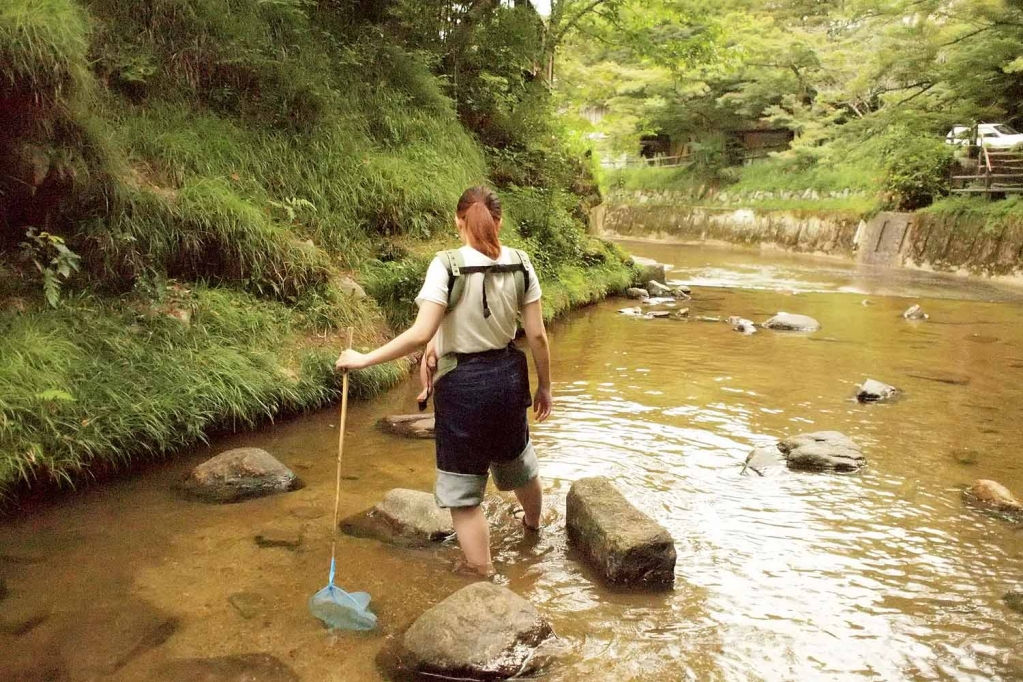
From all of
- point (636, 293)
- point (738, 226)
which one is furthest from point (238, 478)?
point (738, 226)

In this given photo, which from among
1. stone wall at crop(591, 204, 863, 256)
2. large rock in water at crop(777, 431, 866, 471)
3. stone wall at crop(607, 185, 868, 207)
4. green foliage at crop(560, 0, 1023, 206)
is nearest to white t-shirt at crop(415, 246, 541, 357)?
large rock in water at crop(777, 431, 866, 471)

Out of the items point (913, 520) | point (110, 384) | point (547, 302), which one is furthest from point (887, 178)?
point (110, 384)

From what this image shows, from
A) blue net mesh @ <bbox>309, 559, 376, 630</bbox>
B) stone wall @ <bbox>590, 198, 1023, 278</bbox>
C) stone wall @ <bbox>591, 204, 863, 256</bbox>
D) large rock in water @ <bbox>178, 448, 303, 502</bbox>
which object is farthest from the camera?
stone wall @ <bbox>591, 204, 863, 256</bbox>

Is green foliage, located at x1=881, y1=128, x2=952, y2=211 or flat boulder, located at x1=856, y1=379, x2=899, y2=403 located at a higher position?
green foliage, located at x1=881, y1=128, x2=952, y2=211

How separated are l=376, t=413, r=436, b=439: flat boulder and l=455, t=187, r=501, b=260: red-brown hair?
9.78 ft

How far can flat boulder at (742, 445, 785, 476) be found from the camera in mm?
5707

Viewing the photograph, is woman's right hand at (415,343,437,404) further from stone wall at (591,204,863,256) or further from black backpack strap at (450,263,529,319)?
stone wall at (591,204,863,256)

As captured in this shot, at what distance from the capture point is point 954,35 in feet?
67.6

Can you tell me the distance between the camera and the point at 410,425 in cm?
654

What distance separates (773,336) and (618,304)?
4.02 metres

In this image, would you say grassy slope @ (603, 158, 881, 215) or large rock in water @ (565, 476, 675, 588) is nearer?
large rock in water @ (565, 476, 675, 588)

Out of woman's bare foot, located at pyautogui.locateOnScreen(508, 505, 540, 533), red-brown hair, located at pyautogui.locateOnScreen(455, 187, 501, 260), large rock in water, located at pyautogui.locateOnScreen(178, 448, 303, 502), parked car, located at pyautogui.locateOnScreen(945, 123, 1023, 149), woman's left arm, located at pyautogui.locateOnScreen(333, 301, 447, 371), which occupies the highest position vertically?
parked car, located at pyautogui.locateOnScreen(945, 123, 1023, 149)

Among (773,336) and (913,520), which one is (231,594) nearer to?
(913,520)

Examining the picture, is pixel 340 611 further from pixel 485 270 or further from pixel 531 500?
pixel 485 270
